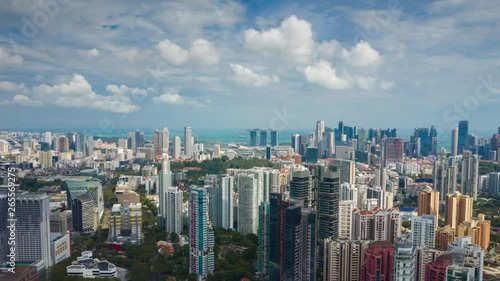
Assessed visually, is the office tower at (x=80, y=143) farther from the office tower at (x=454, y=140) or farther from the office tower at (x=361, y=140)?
the office tower at (x=454, y=140)

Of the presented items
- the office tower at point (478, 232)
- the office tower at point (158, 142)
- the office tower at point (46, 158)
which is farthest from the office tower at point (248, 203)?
the office tower at point (158, 142)

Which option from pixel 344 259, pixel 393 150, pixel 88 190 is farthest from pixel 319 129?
pixel 344 259

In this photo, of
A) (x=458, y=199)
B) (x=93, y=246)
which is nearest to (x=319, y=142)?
(x=458, y=199)

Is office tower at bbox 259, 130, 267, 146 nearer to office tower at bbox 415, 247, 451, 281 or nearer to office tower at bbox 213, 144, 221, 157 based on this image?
office tower at bbox 213, 144, 221, 157

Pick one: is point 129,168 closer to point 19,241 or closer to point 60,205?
point 60,205

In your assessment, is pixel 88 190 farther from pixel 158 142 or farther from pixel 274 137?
pixel 274 137
